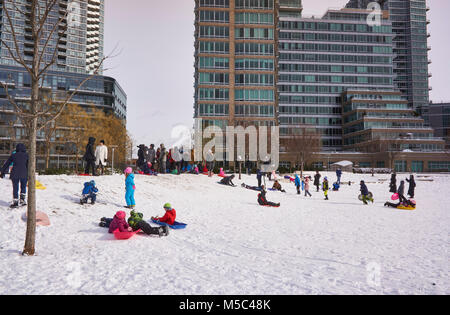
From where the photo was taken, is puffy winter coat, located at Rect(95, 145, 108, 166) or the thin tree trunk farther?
puffy winter coat, located at Rect(95, 145, 108, 166)

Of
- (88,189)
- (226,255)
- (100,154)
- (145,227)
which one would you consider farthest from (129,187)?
(100,154)

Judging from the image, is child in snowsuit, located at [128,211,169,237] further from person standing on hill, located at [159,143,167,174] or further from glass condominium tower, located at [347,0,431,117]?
glass condominium tower, located at [347,0,431,117]

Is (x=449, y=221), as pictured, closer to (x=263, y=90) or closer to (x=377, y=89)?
(x=263, y=90)

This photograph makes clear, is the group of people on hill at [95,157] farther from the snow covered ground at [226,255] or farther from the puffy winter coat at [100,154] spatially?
the snow covered ground at [226,255]

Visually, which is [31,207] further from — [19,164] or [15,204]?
[19,164]

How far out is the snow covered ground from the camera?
453 centimetres

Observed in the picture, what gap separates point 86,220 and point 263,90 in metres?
50.5

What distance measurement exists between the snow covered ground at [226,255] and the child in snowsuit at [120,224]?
28cm

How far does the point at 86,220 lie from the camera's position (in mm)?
9000

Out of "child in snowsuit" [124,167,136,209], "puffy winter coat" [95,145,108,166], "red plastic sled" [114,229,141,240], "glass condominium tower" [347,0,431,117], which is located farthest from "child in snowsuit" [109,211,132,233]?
"glass condominium tower" [347,0,431,117]

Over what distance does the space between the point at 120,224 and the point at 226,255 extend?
2.92 meters

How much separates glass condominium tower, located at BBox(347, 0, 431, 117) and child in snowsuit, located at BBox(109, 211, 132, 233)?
5747 inches

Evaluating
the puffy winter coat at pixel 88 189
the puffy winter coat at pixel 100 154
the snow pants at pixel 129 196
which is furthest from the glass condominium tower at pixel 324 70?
the puffy winter coat at pixel 88 189

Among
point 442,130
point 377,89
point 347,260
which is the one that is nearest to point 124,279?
point 347,260
